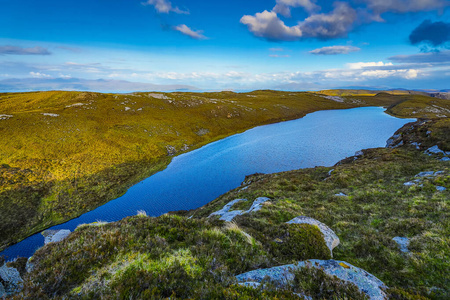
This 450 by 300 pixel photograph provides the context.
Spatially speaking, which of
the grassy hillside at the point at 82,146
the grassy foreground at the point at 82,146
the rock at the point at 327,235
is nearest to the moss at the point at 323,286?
the rock at the point at 327,235

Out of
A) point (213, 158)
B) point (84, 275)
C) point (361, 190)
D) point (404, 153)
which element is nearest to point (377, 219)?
point (361, 190)

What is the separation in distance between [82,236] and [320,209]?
1551 cm

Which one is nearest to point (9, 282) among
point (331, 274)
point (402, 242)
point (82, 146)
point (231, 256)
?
point (231, 256)

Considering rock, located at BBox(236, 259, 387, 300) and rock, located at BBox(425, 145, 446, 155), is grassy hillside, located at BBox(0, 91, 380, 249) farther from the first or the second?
rock, located at BBox(425, 145, 446, 155)

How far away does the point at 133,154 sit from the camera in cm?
5550

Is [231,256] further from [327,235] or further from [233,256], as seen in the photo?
[327,235]

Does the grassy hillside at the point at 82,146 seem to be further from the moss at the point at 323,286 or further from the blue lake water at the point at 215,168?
the moss at the point at 323,286

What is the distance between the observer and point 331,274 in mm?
5918

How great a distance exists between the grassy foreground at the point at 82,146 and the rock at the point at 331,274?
120 ft

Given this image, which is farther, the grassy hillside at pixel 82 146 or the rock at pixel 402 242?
the grassy hillside at pixel 82 146

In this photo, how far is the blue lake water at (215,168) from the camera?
31.9m

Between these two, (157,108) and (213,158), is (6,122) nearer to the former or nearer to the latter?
(157,108)

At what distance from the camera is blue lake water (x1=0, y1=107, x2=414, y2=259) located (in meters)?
31.9

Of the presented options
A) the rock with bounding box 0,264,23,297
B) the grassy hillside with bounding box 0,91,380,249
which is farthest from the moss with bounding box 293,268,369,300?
the grassy hillside with bounding box 0,91,380,249
